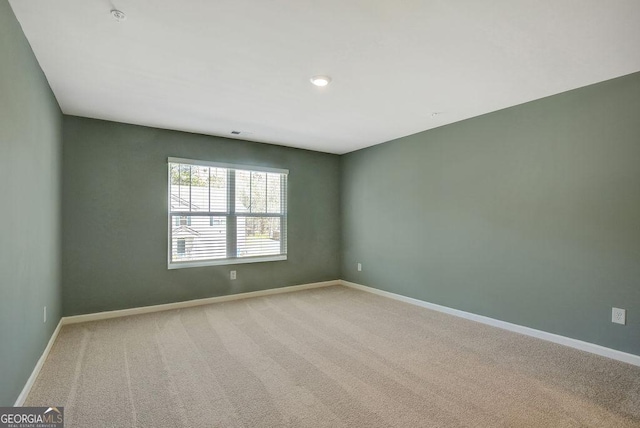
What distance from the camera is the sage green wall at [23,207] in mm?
1752

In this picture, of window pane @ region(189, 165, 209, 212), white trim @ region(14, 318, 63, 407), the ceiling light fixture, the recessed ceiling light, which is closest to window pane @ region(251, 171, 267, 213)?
window pane @ region(189, 165, 209, 212)

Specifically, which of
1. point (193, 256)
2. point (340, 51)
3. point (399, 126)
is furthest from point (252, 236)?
point (340, 51)

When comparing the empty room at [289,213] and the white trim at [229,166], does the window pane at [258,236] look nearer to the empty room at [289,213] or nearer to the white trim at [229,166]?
the empty room at [289,213]

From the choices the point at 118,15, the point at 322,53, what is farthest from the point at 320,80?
the point at 118,15

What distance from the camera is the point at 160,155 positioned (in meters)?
4.13

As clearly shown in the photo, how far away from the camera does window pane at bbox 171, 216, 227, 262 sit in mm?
4254

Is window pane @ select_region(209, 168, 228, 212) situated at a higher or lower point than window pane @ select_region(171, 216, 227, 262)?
higher

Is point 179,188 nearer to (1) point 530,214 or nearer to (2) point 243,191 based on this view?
(2) point 243,191

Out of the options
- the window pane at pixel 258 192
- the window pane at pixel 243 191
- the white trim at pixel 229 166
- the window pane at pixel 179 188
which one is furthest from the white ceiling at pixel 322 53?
the window pane at pixel 258 192

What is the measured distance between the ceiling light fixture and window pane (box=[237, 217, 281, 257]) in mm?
3100

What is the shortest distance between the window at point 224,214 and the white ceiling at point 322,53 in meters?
1.05

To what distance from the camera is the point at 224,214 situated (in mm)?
4582

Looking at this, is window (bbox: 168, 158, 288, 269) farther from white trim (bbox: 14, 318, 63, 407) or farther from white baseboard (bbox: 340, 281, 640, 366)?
white baseboard (bbox: 340, 281, 640, 366)

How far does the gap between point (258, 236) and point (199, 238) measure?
90 cm
